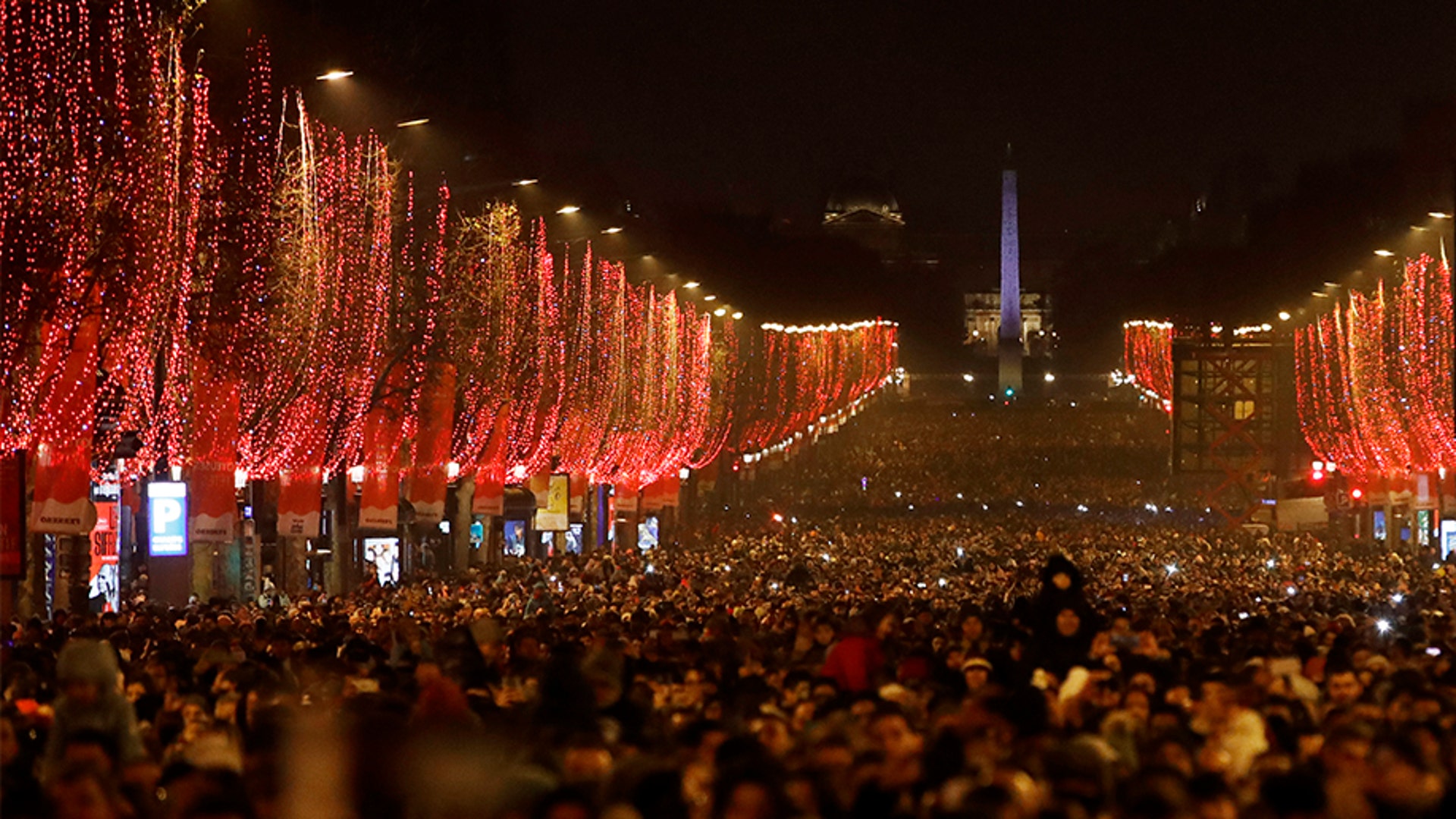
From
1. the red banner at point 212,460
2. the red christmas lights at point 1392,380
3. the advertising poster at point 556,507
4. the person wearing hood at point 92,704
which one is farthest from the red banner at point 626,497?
the person wearing hood at point 92,704

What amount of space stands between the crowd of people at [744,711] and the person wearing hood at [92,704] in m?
0.02

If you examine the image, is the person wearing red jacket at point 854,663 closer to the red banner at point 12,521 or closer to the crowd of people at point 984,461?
the red banner at point 12,521

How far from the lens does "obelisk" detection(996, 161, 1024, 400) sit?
160 m

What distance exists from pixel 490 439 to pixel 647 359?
53.3ft

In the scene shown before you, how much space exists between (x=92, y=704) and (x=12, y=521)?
1581 centimetres

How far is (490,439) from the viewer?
50281 mm

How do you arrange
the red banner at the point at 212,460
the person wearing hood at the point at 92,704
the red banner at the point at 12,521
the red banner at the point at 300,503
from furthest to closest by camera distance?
the red banner at the point at 300,503 < the red banner at the point at 212,460 < the red banner at the point at 12,521 < the person wearing hood at the point at 92,704

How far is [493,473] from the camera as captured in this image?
49875 mm

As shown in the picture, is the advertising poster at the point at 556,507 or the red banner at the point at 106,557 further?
the advertising poster at the point at 556,507

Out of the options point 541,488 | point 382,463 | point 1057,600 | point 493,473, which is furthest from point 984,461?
point 1057,600

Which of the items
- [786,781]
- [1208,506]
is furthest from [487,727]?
[1208,506]

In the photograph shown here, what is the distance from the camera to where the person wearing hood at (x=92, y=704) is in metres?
11.8

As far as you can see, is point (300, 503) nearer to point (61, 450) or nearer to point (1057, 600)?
point (61, 450)

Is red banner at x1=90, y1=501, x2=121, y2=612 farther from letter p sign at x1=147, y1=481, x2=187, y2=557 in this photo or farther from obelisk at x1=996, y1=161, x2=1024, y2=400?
obelisk at x1=996, y1=161, x2=1024, y2=400
